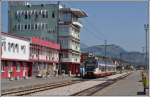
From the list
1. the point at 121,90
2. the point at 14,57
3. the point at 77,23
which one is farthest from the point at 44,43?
the point at 121,90

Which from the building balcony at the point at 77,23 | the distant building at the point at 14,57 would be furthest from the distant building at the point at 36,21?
the distant building at the point at 14,57

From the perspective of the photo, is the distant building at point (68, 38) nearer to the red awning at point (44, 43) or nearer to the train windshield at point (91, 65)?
the red awning at point (44, 43)

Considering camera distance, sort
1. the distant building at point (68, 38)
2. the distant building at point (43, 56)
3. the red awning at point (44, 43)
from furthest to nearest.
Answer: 1. the distant building at point (68, 38)
2. the red awning at point (44, 43)
3. the distant building at point (43, 56)

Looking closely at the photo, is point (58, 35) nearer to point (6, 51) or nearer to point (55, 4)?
point (55, 4)

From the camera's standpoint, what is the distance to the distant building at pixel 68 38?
94250 millimetres

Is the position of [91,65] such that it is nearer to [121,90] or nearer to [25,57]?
[25,57]

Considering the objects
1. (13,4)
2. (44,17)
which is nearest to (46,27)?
(44,17)

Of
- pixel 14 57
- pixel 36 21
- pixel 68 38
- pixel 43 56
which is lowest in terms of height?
pixel 14 57

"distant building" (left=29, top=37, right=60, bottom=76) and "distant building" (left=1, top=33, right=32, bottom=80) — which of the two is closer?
"distant building" (left=1, top=33, right=32, bottom=80)

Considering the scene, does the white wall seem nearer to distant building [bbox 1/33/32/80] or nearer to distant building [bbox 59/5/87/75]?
distant building [bbox 1/33/32/80]

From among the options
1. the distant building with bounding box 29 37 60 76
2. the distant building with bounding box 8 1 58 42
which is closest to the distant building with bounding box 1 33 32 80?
the distant building with bounding box 29 37 60 76

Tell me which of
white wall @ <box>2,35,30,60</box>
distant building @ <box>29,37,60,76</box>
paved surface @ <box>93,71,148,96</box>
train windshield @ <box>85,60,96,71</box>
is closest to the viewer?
paved surface @ <box>93,71,148,96</box>

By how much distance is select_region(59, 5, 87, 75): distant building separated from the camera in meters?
94.2

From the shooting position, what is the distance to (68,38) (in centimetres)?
9438
